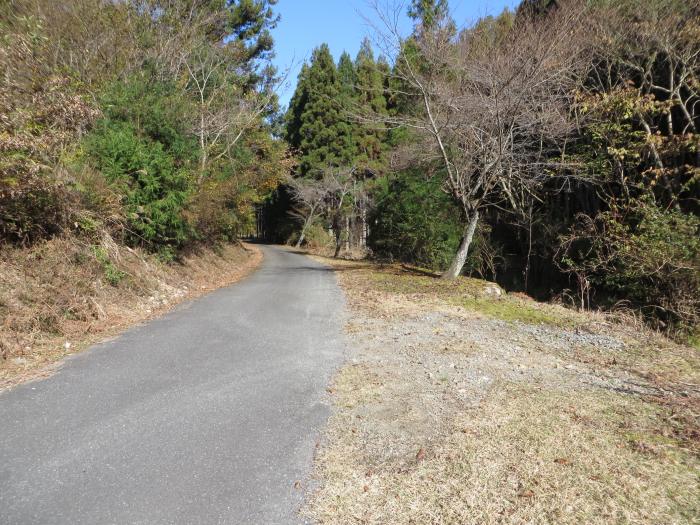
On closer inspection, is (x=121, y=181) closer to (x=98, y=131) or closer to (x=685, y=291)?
(x=98, y=131)

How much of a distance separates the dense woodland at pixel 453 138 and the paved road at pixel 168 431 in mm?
3570

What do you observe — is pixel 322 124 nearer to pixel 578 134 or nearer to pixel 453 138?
pixel 453 138

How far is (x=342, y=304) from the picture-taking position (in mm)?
10000

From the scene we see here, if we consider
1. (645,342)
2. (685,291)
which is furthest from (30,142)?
(685,291)

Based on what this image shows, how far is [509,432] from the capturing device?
12.6ft

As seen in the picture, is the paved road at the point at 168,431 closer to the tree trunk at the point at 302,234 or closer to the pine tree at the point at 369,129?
the pine tree at the point at 369,129

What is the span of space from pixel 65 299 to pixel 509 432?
21.7ft

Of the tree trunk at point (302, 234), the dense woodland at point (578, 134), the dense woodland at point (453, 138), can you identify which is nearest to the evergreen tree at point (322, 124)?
the tree trunk at point (302, 234)

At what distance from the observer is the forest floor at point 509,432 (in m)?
2.87

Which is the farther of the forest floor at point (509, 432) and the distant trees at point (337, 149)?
the distant trees at point (337, 149)

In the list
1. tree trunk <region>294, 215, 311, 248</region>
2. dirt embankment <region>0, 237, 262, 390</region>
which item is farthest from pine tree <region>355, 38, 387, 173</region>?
dirt embankment <region>0, 237, 262, 390</region>

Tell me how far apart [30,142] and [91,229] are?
97.3 inches

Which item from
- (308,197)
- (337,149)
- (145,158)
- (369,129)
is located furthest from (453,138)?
(308,197)

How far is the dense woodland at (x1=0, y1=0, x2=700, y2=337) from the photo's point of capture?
827cm
